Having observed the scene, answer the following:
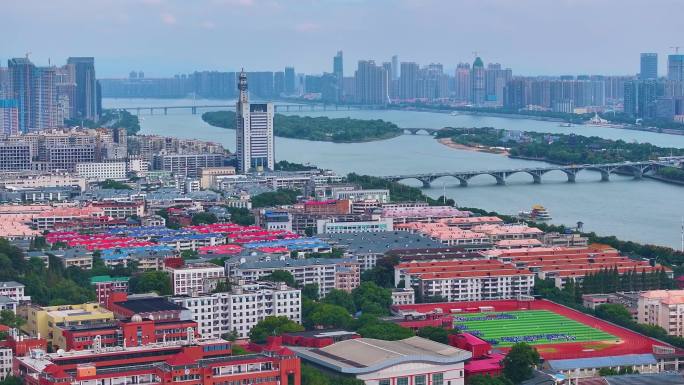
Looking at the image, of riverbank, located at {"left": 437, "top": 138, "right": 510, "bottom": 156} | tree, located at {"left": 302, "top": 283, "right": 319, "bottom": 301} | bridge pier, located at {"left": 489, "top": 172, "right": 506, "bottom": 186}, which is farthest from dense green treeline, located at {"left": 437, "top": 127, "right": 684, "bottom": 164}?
tree, located at {"left": 302, "top": 283, "right": 319, "bottom": 301}

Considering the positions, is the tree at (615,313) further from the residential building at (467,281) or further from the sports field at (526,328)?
the residential building at (467,281)

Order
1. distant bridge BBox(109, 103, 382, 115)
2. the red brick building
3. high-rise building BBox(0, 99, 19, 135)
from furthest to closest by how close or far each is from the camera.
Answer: distant bridge BBox(109, 103, 382, 115) < high-rise building BBox(0, 99, 19, 135) < the red brick building

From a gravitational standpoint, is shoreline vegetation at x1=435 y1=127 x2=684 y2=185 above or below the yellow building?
above

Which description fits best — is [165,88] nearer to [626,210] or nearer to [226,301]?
[626,210]

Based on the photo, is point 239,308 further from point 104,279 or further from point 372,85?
point 372,85

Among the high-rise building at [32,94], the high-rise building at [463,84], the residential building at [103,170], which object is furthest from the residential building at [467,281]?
the high-rise building at [463,84]

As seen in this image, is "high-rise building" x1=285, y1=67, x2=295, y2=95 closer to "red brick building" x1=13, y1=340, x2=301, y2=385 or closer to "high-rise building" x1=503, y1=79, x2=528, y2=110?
"high-rise building" x1=503, y1=79, x2=528, y2=110

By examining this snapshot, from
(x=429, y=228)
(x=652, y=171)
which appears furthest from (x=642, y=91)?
(x=429, y=228)

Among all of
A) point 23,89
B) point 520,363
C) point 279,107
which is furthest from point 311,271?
point 279,107
